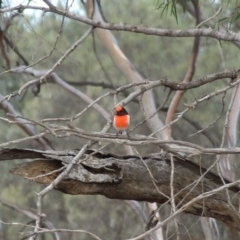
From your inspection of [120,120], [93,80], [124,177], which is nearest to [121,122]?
[120,120]

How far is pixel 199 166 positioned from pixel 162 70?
8338 millimetres

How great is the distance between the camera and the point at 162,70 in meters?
11.9

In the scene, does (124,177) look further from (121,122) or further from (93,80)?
(93,80)

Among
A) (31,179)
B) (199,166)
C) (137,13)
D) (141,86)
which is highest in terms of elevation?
(137,13)

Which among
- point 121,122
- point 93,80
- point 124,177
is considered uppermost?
point 93,80

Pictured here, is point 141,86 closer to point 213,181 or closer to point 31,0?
point 213,181

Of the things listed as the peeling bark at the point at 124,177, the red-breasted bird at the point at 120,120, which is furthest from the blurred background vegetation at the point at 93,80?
the red-breasted bird at the point at 120,120

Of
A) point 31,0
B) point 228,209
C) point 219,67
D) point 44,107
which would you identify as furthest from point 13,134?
point 228,209

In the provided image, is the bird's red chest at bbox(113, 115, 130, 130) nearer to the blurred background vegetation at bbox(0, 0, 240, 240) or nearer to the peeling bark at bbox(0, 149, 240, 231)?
the peeling bark at bbox(0, 149, 240, 231)

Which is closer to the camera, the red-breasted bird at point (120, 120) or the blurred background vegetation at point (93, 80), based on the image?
the red-breasted bird at point (120, 120)

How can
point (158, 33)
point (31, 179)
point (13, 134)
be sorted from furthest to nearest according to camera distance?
point (13, 134) → point (158, 33) → point (31, 179)

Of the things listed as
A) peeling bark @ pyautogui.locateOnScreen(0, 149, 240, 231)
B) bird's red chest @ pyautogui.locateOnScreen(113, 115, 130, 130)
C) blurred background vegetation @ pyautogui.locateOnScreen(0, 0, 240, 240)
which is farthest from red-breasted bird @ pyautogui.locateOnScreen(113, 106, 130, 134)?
blurred background vegetation @ pyautogui.locateOnScreen(0, 0, 240, 240)

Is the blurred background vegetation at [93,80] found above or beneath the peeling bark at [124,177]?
above

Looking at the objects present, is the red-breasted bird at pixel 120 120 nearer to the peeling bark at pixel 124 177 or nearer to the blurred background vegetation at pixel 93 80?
the peeling bark at pixel 124 177
